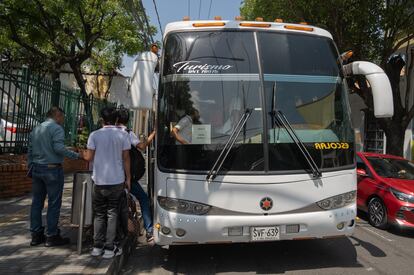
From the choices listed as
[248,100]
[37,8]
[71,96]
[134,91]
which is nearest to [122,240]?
[134,91]

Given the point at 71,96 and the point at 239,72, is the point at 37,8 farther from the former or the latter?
the point at 239,72

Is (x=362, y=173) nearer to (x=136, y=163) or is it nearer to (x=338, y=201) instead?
(x=338, y=201)

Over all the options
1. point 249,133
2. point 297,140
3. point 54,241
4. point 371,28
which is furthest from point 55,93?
point 371,28

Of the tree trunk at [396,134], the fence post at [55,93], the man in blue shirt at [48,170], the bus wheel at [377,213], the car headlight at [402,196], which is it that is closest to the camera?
the man in blue shirt at [48,170]

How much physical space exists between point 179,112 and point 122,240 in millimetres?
1789

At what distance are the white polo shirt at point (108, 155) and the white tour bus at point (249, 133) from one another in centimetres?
42

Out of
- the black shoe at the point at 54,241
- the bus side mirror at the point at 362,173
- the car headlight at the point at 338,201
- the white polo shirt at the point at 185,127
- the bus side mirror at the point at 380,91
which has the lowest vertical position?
the black shoe at the point at 54,241

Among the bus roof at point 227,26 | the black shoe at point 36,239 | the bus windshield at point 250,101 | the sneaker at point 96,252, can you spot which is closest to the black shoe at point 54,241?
the black shoe at point 36,239

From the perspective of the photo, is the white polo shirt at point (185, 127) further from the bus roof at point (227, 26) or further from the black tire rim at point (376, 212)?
the black tire rim at point (376, 212)

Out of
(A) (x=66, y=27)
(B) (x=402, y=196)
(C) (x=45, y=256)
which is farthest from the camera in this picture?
(A) (x=66, y=27)

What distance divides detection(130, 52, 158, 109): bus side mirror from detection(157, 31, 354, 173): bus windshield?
0.17 meters

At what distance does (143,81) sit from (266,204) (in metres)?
2.02

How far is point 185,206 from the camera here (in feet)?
16.3

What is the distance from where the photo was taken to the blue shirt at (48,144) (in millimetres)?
5332
